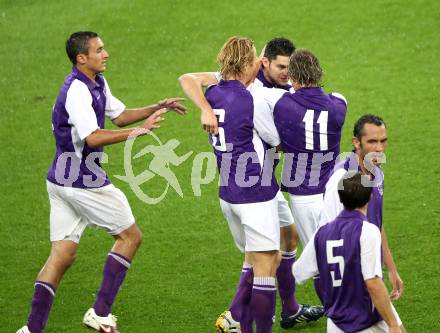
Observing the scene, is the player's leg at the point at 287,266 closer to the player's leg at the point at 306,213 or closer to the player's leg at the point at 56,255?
Answer: the player's leg at the point at 306,213

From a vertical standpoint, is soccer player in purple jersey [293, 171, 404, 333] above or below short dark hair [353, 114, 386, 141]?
below

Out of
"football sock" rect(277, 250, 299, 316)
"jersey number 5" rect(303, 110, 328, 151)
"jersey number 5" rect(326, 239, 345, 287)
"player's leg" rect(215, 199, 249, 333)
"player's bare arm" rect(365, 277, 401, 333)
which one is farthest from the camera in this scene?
"football sock" rect(277, 250, 299, 316)

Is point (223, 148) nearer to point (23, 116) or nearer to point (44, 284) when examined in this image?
point (44, 284)

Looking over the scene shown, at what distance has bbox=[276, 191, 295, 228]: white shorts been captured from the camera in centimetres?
707

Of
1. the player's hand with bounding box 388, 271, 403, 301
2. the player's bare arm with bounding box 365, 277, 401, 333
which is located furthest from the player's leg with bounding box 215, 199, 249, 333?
the player's bare arm with bounding box 365, 277, 401, 333

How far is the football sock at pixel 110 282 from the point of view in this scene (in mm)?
6914

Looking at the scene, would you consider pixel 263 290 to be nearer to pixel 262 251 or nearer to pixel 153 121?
pixel 262 251

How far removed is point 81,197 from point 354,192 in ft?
7.61

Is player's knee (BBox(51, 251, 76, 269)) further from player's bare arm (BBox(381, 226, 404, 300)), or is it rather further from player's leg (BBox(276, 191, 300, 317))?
player's bare arm (BBox(381, 226, 404, 300))

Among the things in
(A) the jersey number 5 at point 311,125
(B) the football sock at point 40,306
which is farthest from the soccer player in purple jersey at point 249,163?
(B) the football sock at point 40,306

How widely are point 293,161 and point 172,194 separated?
10.7 feet

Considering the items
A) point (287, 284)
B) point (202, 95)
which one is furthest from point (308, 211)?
point (202, 95)

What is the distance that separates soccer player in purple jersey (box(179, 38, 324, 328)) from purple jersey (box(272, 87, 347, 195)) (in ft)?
0.49

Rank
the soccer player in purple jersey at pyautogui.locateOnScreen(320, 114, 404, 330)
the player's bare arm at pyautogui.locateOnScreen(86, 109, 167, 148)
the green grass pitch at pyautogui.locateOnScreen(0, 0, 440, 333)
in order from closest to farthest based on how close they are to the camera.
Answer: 1. the soccer player in purple jersey at pyautogui.locateOnScreen(320, 114, 404, 330)
2. the player's bare arm at pyautogui.locateOnScreen(86, 109, 167, 148)
3. the green grass pitch at pyautogui.locateOnScreen(0, 0, 440, 333)
